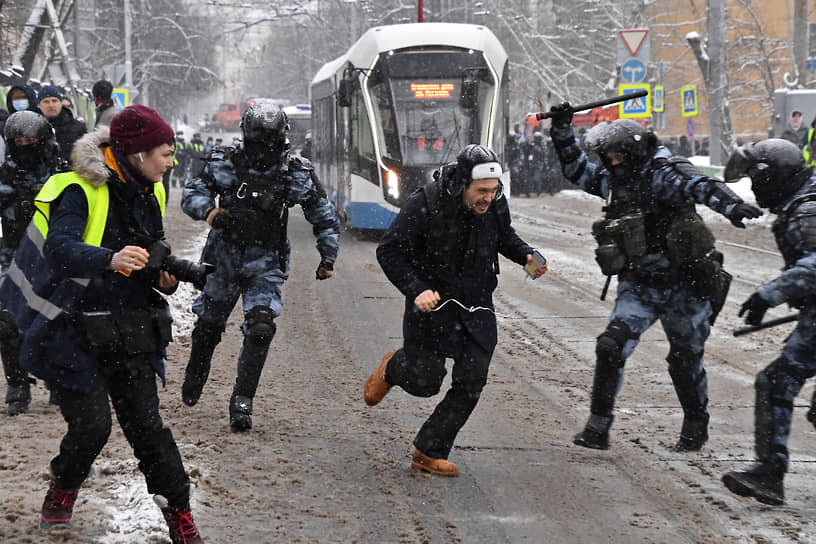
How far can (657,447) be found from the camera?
605cm

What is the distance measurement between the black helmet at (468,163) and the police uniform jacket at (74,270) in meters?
1.58

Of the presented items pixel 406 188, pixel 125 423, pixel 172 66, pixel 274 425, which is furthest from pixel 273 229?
pixel 172 66

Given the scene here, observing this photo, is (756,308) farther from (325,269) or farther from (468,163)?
(325,269)

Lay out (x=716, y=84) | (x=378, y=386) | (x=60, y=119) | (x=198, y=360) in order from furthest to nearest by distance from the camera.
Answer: (x=716, y=84), (x=60, y=119), (x=198, y=360), (x=378, y=386)

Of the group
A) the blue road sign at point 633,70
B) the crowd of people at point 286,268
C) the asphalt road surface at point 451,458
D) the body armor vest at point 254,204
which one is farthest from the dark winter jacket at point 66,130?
the blue road sign at point 633,70

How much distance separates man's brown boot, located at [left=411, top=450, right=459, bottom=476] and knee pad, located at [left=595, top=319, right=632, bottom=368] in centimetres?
100

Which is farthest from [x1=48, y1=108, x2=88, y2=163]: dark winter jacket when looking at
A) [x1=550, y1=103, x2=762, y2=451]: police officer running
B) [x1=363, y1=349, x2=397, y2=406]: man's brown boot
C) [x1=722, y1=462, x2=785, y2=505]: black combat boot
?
[x1=722, y1=462, x2=785, y2=505]: black combat boot

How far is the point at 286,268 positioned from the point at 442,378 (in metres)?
1.45

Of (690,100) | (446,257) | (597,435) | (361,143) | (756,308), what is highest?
(690,100)

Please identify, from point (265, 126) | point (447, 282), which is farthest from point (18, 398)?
point (447, 282)

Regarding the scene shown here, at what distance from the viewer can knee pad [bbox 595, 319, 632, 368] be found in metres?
5.82

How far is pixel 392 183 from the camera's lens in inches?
671

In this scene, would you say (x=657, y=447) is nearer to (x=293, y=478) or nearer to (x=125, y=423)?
(x=293, y=478)

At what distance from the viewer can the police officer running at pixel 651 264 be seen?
5.71 meters
